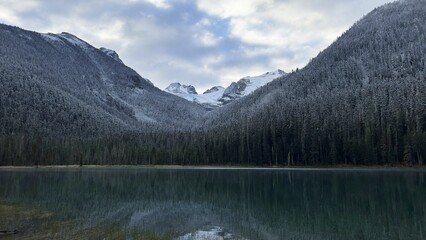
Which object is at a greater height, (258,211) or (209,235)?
(258,211)

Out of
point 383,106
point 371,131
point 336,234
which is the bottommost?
point 336,234

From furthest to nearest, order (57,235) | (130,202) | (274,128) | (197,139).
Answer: (197,139), (274,128), (130,202), (57,235)

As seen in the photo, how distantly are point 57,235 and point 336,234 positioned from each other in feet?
60.9

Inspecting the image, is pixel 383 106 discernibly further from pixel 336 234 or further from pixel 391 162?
pixel 336 234

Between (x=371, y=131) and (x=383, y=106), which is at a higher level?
(x=383, y=106)

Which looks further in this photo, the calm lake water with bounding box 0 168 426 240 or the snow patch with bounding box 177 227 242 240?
the calm lake water with bounding box 0 168 426 240

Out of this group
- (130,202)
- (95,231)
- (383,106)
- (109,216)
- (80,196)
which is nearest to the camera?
(95,231)

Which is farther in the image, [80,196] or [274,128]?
[274,128]

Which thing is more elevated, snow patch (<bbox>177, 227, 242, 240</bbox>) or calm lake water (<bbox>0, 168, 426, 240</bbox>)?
calm lake water (<bbox>0, 168, 426, 240</bbox>)

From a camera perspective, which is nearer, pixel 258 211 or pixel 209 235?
pixel 209 235

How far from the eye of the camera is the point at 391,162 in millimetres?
110938

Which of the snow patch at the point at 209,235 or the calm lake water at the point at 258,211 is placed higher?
the calm lake water at the point at 258,211

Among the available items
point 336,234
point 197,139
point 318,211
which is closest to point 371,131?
point 197,139

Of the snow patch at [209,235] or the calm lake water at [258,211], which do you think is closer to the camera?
the snow patch at [209,235]
